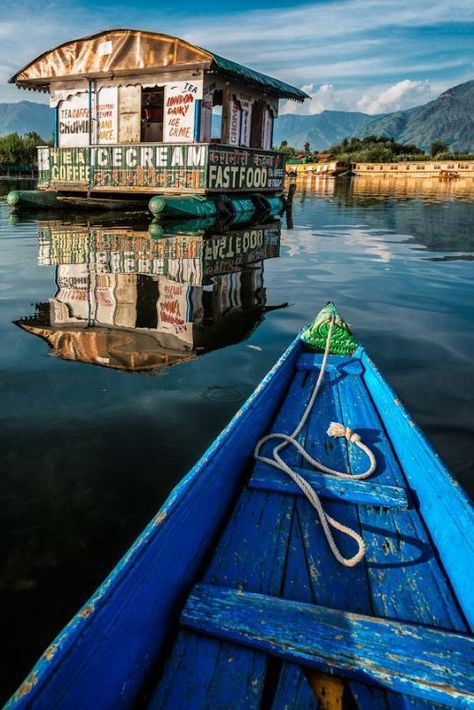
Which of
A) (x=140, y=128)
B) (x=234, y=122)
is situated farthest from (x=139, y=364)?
(x=234, y=122)

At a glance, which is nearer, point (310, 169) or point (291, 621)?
point (291, 621)

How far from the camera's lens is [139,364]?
4.93 metres

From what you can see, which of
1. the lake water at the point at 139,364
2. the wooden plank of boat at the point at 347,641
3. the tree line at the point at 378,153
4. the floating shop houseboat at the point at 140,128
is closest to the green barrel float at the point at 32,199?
the floating shop houseboat at the point at 140,128

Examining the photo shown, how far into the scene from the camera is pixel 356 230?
53.9 ft

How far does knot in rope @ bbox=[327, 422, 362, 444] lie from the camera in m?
3.37

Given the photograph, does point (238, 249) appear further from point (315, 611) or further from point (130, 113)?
point (315, 611)

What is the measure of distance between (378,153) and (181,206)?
7759 cm

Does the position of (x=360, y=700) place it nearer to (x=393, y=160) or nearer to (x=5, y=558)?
(x=5, y=558)

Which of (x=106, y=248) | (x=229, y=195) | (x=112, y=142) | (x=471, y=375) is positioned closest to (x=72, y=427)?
(x=471, y=375)

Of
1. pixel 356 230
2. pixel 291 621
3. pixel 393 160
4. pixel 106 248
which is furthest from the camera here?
pixel 393 160

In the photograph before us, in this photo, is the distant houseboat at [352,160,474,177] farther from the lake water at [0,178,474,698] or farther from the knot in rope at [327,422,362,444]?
the knot in rope at [327,422,362,444]

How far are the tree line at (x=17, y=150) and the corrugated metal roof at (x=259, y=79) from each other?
43370mm

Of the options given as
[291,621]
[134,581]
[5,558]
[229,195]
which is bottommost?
[5,558]

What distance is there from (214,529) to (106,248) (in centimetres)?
1028
